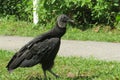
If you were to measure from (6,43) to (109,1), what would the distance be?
3.18m

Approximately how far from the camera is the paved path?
28.3ft

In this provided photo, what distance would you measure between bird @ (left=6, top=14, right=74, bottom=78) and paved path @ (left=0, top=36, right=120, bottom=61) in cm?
246

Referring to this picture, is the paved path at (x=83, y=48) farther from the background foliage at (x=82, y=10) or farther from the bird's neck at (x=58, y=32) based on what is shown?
the bird's neck at (x=58, y=32)

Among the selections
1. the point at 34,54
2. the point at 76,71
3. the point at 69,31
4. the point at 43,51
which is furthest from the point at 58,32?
the point at 69,31

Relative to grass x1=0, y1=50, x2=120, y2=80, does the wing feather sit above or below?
above

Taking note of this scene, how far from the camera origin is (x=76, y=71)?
6.78 m

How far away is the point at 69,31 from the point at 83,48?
2.62m

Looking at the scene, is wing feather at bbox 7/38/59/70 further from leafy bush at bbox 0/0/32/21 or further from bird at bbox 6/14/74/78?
leafy bush at bbox 0/0/32/21

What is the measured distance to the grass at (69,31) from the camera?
1066cm

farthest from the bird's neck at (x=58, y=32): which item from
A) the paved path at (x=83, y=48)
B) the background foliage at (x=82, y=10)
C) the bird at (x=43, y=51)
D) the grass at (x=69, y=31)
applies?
the background foliage at (x=82, y=10)

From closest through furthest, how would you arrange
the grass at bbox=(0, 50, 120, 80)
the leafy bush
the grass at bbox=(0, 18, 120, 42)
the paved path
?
the grass at bbox=(0, 50, 120, 80), the paved path, the grass at bbox=(0, 18, 120, 42), the leafy bush

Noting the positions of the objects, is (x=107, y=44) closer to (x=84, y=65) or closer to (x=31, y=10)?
(x=84, y=65)

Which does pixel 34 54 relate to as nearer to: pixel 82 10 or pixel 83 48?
pixel 83 48

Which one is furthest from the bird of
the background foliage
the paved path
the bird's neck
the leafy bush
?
the leafy bush
